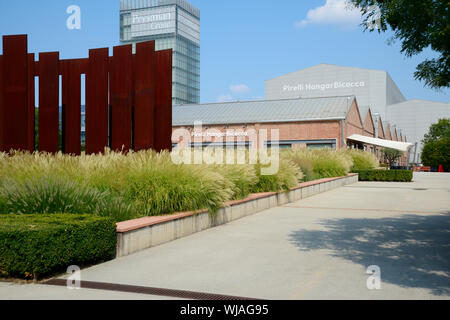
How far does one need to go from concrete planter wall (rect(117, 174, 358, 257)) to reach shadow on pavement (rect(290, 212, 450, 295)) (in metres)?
1.72

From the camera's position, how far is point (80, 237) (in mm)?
4895

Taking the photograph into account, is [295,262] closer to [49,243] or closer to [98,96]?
[49,243]

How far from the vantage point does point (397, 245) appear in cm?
621

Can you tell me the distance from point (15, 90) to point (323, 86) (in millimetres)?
81748

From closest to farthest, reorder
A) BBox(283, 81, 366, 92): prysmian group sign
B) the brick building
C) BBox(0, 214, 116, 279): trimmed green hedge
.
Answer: BBox(0, 214, 116, 279): trimmed green hedge → the brick building → BBox(283, 81, 366, 92): prysmian group sign

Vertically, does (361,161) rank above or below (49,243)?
above

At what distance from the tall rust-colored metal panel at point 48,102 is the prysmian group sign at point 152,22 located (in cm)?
12319

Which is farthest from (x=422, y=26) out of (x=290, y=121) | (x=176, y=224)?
(x=290, y=121)

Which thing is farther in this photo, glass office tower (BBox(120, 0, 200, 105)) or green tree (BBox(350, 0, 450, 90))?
glass office tower (BBox(120, 0, 200, 105))

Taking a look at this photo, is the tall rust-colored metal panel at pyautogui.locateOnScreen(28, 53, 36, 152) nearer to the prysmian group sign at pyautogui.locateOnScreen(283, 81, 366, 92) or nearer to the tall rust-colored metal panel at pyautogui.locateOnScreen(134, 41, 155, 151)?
the tall rust-colored metal panel at pyautogui.locateOnScreen(134, 41, 155, 151)

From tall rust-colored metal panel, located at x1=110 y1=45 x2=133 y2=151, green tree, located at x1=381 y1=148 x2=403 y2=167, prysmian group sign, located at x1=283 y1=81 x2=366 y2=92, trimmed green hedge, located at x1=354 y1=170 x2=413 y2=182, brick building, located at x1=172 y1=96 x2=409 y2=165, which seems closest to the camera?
tall rust-colored metal panel, located at x1=110 y1=45 x2=133 y2=151

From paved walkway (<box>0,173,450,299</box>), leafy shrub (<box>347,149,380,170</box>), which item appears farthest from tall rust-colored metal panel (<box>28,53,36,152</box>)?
leafy shrub (<box>347,149,380,170</box>)

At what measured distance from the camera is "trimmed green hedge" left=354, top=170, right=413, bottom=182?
23.6m
